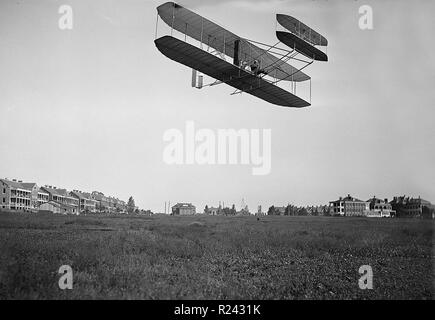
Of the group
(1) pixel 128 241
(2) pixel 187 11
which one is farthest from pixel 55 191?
(2) pixel 187 11

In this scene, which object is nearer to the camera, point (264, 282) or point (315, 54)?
point (264, 282)

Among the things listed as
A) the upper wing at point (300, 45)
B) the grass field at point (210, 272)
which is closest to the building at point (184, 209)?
the grass field at point (210, 272)

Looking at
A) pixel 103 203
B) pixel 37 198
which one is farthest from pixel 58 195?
pixel 103 203

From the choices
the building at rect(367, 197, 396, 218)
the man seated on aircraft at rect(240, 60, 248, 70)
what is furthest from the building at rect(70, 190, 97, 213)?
the man seated on aircraft at rect(240, 60, 248, 70)

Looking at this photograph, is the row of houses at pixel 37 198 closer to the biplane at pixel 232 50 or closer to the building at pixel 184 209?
the building at pixel 184 209

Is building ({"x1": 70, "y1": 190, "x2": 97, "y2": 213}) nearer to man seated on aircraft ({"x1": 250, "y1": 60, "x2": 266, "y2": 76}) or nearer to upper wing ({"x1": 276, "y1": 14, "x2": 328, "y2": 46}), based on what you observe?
man seated on aircraft ({"x1": 250, "y1": 60, "x2": 266, "y2": 76})
